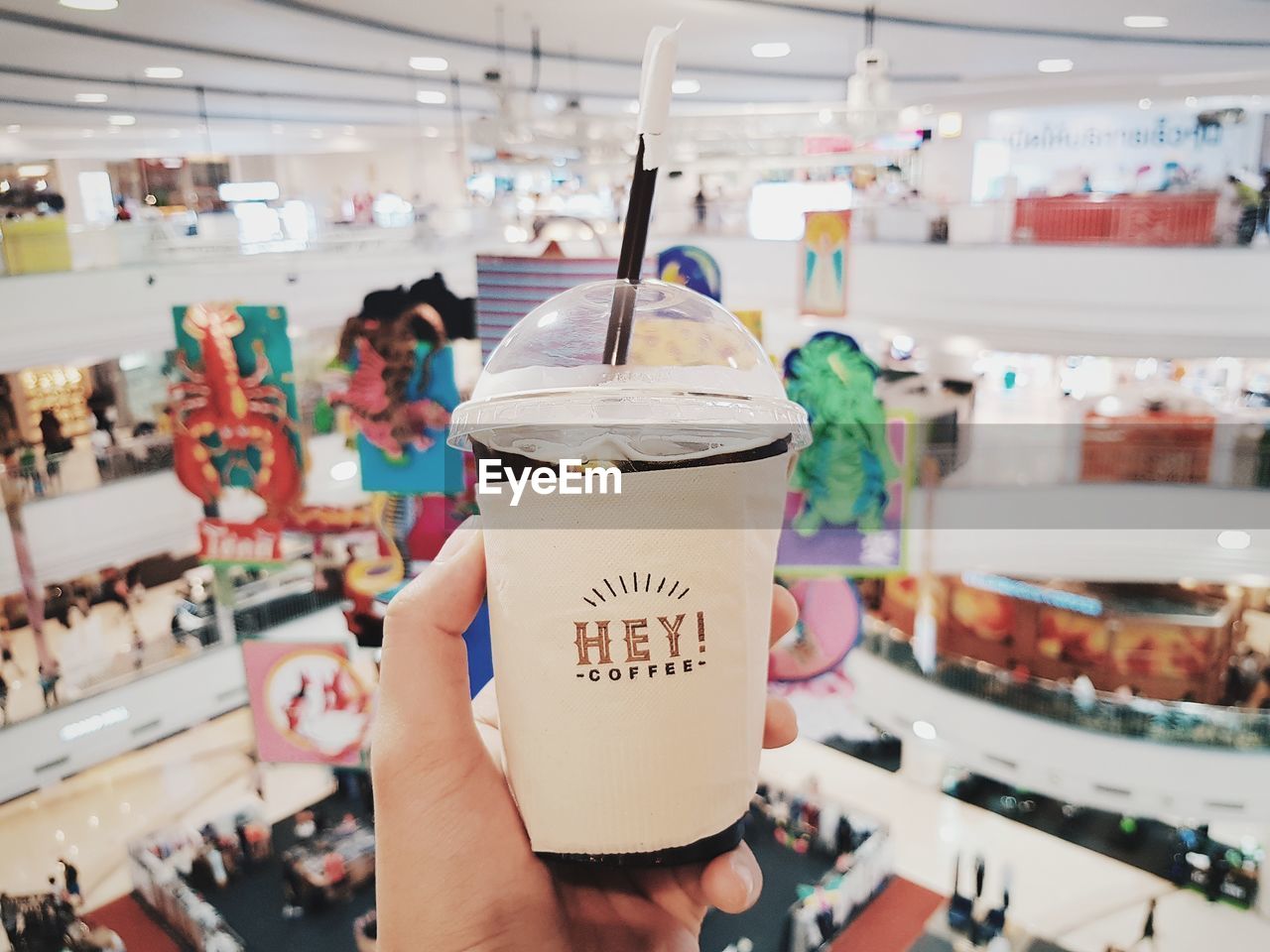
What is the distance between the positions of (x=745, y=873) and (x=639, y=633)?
0.47 metres

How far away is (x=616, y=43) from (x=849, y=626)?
18.0ft

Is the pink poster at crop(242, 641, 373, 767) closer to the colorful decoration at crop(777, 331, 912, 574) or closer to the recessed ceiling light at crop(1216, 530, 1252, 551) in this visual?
the colorful decoration at crop(777, 331, 912, 574)

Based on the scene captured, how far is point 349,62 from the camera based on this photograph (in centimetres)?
873

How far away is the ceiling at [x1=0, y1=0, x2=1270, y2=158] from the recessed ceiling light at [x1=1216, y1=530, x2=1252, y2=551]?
4.78 m

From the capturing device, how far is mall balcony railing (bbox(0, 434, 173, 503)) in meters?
9.04

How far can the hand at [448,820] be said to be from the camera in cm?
142

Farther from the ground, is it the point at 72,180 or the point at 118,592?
the point at 72,180

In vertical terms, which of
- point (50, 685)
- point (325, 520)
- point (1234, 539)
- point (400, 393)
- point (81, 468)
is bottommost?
point (50, 685)

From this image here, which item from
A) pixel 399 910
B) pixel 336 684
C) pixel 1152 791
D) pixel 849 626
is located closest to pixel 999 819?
pixel 1152 791

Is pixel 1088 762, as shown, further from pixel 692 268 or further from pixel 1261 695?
pixel 692 268

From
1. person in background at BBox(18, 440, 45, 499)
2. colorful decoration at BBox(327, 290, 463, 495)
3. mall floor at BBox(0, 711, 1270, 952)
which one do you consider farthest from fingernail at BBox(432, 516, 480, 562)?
person in background at BBox(18, 440, 45, 499)

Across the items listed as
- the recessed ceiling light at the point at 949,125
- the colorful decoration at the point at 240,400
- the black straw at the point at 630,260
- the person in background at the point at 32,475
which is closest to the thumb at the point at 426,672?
the black straw at the point at 630,260

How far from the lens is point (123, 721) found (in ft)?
31.3

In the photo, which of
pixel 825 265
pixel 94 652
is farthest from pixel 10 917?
pixel 825 265
